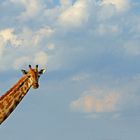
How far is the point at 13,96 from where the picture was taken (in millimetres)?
24844

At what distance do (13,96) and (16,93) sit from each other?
1.16 ft

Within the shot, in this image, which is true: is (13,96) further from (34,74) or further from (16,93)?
(34,74)

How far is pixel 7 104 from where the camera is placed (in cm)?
2461

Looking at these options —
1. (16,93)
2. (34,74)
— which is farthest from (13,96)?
(34,74)

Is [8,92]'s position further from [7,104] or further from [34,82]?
[34,82]

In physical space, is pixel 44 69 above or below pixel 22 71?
above

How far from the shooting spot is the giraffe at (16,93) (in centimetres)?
2428

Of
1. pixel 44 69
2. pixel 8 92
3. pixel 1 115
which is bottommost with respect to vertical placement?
pixel 1 115

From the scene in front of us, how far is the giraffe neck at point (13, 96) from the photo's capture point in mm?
24469

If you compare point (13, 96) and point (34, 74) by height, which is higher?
point (34, 74)

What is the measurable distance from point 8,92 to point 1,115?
205 cm

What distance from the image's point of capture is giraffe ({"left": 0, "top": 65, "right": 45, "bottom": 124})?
79.7ft

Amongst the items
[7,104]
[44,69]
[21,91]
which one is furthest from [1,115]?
[44,69]

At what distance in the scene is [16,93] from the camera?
24906 mm
